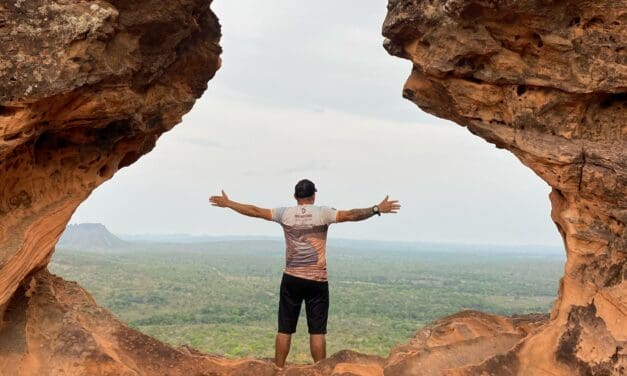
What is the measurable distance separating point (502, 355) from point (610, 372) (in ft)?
4.99

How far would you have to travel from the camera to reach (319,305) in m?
9.81

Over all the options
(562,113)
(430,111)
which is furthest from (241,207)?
(562,113)

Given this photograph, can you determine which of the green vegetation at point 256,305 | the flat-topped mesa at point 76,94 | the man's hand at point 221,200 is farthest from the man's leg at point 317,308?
the green vegetation at point 256,305

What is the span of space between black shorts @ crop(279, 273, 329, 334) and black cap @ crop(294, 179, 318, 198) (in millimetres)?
1380

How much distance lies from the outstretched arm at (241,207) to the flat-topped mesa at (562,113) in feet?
12.1

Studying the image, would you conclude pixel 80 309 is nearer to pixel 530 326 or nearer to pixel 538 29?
pixel 530 326

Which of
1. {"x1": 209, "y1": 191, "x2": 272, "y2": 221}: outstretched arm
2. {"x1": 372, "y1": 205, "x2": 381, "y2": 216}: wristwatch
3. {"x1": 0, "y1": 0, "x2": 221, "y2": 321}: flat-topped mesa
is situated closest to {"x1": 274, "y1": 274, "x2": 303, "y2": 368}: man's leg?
{"x1": 209, "y1": 191, "x2": 272, "y2": 221}: outstretched arm

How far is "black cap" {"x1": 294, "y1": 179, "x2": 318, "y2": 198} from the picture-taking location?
9.92 m

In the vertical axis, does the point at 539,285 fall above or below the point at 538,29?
below

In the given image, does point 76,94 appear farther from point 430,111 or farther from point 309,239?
point 430,111

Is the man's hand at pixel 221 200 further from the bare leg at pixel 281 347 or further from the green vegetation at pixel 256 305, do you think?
the green vegetation at pixel 256 305

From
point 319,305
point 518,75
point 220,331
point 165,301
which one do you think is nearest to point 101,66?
point 319,305

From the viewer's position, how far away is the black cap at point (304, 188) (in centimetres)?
992

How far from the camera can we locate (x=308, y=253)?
32.0ft
